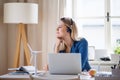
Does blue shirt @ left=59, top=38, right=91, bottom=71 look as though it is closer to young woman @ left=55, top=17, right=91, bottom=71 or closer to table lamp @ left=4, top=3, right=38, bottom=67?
young woman @ left=55, top=17, right=91, bottom=71

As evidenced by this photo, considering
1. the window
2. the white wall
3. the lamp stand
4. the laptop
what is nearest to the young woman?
the laptop

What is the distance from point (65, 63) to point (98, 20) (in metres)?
2.35

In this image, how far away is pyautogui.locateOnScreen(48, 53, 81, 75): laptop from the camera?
254 cm

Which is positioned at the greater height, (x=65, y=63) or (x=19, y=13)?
(x=19, y=13)

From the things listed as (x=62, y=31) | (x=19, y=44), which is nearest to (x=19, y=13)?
(x=19, y=44)

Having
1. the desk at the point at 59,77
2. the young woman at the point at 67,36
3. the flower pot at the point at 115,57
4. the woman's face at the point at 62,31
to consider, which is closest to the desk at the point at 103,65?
the flower pot at the point at 115,57

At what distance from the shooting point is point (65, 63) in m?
2.55

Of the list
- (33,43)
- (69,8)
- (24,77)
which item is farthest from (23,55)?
(24,77)

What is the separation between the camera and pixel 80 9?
481 centimetres

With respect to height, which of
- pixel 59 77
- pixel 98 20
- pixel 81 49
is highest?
pixel 98 20

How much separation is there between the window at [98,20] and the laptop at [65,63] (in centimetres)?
213

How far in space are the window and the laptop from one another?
213cm

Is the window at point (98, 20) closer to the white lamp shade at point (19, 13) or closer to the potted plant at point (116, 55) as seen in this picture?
the potted plant at point (116, 55)

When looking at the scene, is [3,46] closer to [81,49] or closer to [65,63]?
[81,49]
